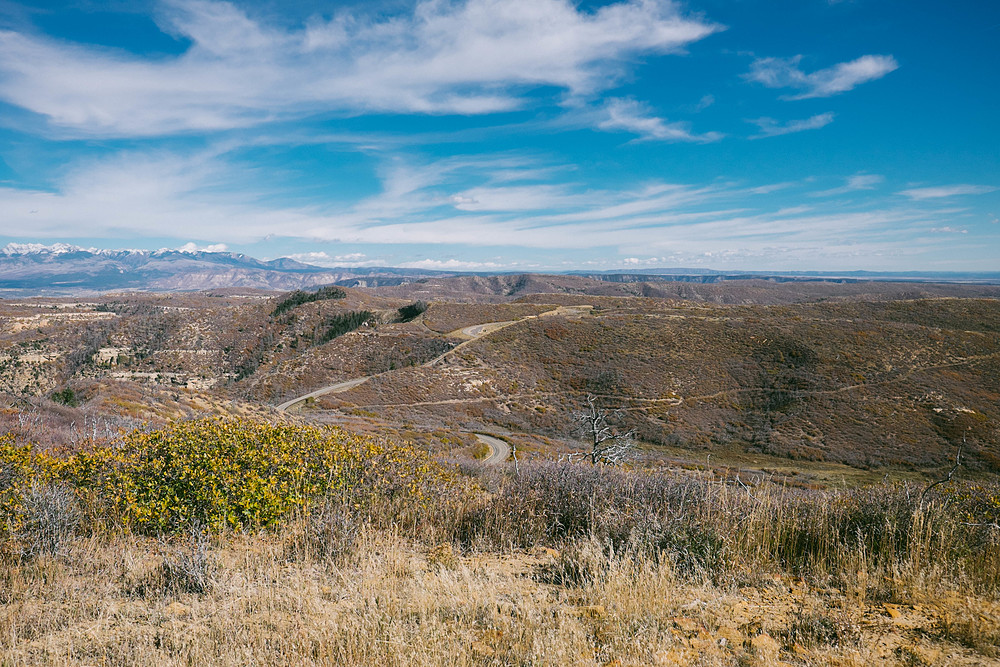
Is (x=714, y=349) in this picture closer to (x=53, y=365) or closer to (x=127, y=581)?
(x=127, y=581)

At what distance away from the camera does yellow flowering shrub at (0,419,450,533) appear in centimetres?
515

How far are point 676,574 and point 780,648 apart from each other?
1083 mm

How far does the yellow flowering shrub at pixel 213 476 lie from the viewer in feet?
16.9

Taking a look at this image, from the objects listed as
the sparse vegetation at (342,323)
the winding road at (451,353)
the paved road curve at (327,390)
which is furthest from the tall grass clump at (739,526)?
the sparse vegetation at (342,323)

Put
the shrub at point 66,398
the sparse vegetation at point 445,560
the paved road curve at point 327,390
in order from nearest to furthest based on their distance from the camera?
the sparse vegetation at point 445,560
the shrub at point 66,398
the paved road curve at point 327,390

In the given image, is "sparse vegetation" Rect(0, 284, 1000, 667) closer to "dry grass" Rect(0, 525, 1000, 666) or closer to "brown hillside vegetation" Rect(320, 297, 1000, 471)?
"dry grass" Rect(0, 525, 1000, 666)

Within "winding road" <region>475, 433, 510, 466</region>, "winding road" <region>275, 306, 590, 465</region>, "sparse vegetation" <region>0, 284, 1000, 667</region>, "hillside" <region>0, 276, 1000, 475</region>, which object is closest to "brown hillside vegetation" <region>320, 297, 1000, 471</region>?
"hillside" <region>0, 276, 1000, 475</region>

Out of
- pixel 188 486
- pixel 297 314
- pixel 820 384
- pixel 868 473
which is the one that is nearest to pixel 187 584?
pixel 188 486

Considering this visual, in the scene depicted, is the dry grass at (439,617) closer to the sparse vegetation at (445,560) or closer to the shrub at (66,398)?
the sparse vegetation at (445,560)

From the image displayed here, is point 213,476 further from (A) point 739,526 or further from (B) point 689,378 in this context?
(B) point 689,378

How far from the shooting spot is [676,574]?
439 centimetres

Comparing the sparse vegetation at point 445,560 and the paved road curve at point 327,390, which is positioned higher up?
the sparse vegetation at point 445,560

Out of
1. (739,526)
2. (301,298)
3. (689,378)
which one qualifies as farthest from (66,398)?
(301,298)

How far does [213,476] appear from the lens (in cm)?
531
